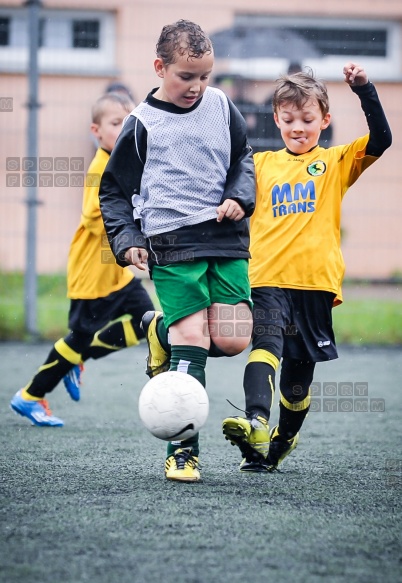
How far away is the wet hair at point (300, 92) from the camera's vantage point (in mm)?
3854

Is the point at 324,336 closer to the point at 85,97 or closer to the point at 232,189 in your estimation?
the point at 232,189

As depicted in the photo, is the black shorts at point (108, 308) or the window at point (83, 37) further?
the window at point (83, 37)

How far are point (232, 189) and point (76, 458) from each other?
1.16 meters

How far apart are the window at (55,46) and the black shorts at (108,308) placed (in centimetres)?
410

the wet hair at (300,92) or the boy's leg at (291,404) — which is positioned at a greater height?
the wet hair at (300,92)

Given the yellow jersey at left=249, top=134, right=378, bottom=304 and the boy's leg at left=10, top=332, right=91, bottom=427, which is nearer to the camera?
the yellow jersey at left=249, top=134, right=378, bottom=304

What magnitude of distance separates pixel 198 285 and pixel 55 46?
6011mm

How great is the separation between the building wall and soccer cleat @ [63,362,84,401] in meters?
3.54

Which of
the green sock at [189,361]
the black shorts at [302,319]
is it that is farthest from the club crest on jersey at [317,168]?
the green sock at [189,361]

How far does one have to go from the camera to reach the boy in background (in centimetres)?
345

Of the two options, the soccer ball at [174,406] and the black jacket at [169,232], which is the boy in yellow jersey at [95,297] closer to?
the black jacket at [169,232]

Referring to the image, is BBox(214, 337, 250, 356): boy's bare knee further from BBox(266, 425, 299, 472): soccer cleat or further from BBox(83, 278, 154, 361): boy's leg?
BBox(83, 278, 154, 361): boy's leg

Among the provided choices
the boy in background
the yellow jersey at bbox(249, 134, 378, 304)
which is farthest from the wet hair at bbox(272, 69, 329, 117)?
the boy in background

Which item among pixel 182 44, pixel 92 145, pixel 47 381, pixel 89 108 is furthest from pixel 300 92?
pixel 92 145
